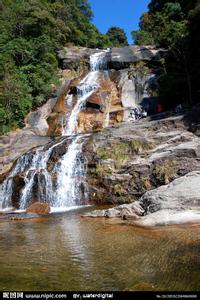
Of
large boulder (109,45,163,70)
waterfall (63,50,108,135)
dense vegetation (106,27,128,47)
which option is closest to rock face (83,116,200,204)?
waterfall (63,50,108,135)

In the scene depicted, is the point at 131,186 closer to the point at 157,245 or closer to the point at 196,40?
the point at 157,245

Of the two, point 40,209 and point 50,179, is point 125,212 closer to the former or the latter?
point 40,209

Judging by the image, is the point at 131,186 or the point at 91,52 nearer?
the point at 131,186

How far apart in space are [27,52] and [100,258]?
33.4m

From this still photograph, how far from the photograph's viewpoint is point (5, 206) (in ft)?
64.0

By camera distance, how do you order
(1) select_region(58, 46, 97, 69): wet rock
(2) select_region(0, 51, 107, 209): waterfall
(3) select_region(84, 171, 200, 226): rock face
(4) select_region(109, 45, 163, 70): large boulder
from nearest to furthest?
(3) select_region(84, 171, 200, 226): rock face, (2) select_region(0, 51, 107, 209): waterfall, (4) select_region(109, 45, 163, 70): large boulder, (1) select_region(58, 46, 97, 69): wet rock

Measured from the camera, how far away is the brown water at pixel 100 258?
20.7ft

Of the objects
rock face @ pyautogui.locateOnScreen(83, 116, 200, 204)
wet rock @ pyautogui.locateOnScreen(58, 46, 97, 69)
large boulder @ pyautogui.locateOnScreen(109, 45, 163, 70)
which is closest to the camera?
rock face @ pyautogui.locateOnScreen(83, 116, 200, 204)

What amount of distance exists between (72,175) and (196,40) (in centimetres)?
1832

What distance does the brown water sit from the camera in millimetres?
6297

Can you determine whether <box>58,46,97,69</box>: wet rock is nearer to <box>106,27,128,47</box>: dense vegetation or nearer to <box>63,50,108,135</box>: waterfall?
<box>63,50,108,135</box>: waterfall

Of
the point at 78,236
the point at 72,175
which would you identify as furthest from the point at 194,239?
the point at 72,175

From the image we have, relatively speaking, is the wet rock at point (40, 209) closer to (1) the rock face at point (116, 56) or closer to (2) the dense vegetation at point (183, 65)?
(2) the dense vegetation at point (183, 65)

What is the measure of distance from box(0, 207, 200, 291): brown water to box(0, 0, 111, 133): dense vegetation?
71.5 feet
